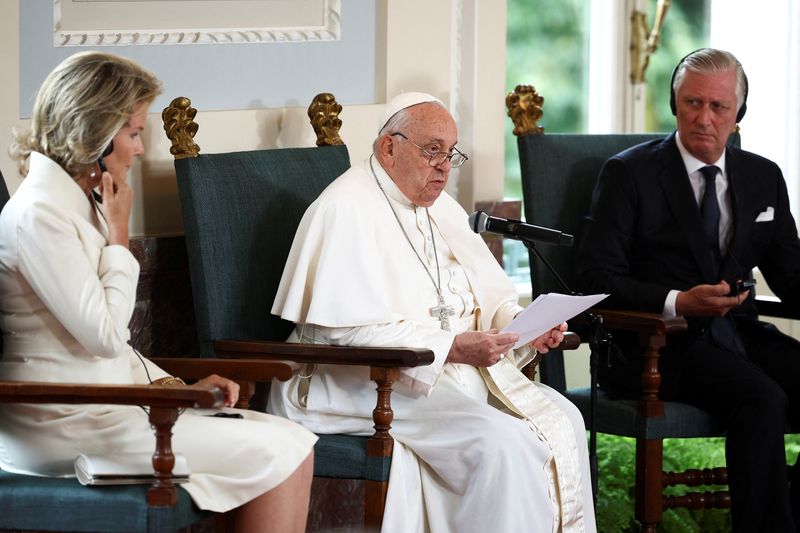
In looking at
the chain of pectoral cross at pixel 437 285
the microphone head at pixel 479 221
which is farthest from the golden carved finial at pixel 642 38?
the microphone head at pixel 479 221

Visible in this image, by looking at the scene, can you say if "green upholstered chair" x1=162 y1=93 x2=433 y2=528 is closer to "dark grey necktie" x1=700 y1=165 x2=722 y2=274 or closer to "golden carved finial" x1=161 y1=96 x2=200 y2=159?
"golden carved finial" x1=161 y1=96 x2=200 y2=159

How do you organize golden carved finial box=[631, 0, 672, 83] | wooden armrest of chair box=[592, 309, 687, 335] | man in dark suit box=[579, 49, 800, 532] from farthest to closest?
golden carved finial box=[631, 0, 672, 83] < man in dark suit box=[579, 49, 800, 532] < wooden armrest of chair box=[592, 309, 687, 335]

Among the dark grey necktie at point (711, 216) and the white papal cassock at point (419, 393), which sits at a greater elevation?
the dark grey necktie at point (711, 216)

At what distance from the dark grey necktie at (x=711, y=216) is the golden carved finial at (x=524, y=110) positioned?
25.3 inches

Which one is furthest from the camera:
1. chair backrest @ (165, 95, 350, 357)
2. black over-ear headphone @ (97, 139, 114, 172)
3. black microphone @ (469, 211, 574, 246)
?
chair backrest @ (165, 95, 350, 357)

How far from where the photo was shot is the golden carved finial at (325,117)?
14.8 ft

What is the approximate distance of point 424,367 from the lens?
3.81 meters

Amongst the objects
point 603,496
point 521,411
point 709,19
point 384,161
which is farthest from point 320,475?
point 709,19

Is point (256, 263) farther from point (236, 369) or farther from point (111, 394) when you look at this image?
point (111, 394)

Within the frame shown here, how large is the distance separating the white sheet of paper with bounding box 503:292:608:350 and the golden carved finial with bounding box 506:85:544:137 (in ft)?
3.81

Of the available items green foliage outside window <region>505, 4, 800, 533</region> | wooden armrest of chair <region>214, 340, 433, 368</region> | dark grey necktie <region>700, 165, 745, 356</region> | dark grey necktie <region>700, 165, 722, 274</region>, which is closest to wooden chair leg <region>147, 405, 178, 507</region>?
wooden armrest of chair <region>214, 340, 433, 368</region>

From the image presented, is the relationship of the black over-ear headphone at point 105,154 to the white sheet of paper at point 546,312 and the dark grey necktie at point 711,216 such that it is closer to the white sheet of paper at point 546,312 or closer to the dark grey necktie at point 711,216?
the white sheet of paper at point 546,312

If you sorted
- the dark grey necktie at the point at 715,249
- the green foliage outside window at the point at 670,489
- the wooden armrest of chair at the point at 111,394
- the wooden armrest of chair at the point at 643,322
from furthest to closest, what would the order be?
the green foliage outside window at the point at 670,489 → the dark grey necktie at the point at 715,249 → the wooden armrest of chair at the point at 643,322 → the wooden armrest of chair at the point at 111,394

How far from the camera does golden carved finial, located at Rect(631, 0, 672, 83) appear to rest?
21.2ft
